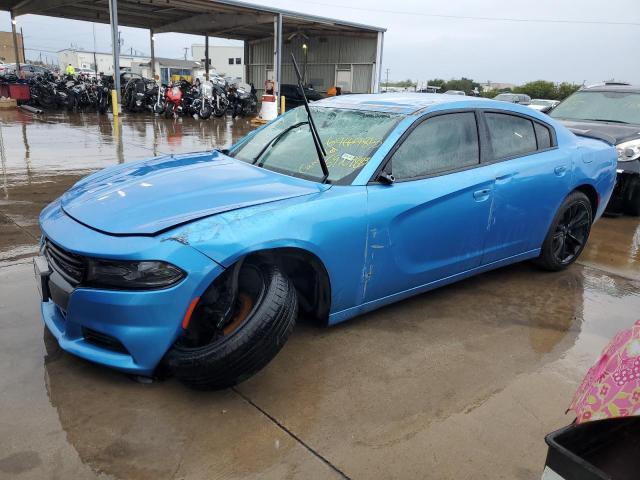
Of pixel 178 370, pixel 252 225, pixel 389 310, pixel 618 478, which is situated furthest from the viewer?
pixel 389 310

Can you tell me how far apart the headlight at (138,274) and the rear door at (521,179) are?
2379 millimetres

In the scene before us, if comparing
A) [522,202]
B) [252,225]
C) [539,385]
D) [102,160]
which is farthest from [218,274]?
[102,160]

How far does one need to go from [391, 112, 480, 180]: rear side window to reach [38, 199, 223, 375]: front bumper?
1500mm

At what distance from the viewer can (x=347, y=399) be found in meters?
2.66

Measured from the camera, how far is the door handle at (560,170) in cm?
418

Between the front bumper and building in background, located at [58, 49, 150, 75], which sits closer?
the front bumper

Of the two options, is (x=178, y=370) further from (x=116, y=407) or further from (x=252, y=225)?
(x=252, y=225)

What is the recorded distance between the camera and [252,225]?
8.50ft

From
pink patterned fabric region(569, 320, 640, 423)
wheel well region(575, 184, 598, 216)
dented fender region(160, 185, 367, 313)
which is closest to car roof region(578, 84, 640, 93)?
wheel well region(575, 184, 598, 216)

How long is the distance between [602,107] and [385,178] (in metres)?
6.19

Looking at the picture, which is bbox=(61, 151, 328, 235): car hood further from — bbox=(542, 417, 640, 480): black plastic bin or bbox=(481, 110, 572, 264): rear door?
bbox=(542, 417, 640, 480): black plastic bin

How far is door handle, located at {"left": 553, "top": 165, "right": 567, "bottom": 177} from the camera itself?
13.7 ft

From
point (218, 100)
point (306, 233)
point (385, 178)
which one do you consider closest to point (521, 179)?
point (385, 178)

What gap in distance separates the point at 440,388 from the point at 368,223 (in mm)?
998
